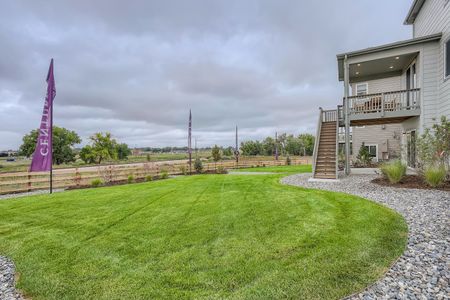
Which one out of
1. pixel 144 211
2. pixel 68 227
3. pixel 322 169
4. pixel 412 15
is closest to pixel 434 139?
pixel 322 169

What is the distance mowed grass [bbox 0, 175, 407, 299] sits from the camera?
2.60m

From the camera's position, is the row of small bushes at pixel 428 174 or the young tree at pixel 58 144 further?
the young tree at pixel 58 144

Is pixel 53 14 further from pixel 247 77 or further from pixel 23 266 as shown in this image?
pixel 247 77

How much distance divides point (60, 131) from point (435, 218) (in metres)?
49.6

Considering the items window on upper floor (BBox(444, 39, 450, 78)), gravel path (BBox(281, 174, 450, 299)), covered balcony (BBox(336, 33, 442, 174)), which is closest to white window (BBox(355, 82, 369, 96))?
covered balcony (BBox(336, 33, 442, 174))

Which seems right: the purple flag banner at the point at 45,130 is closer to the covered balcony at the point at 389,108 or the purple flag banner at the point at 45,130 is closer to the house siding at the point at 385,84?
the covered balcony at the point at 389,108

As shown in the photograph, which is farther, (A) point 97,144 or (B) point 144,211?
(A) point 97,144

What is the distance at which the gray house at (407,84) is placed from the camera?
9323 mm

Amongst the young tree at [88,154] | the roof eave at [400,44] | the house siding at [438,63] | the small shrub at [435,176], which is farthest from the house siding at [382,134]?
the young tree at [88,154]

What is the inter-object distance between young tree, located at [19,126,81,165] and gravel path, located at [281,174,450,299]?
156ft

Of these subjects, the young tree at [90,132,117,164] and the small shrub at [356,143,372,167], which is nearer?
the small shrub at [356,143,372,167]

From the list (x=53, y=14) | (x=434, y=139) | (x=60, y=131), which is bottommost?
(x=434, y=139)

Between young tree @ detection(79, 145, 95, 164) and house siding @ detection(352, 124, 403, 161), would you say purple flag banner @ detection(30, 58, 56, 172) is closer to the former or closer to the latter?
house siding @ detection(352, 124, 403, 161)

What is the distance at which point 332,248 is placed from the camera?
134 inches
